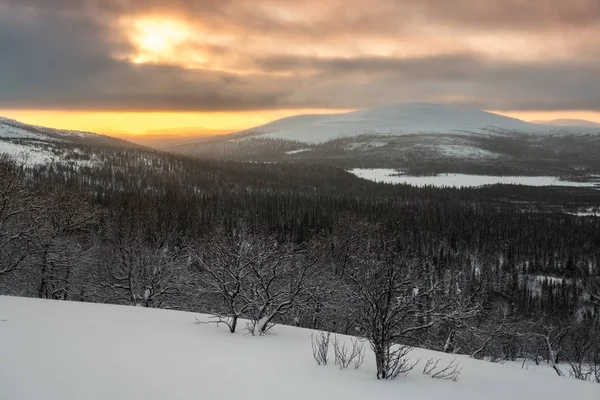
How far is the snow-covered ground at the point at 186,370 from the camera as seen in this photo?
10.1 metres

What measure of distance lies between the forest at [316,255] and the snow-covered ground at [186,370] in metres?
1.57

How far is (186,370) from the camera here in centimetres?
1160

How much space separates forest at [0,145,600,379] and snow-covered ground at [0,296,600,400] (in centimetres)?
157

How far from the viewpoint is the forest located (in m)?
20.5

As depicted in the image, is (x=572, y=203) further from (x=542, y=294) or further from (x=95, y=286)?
(x=95, y=286)

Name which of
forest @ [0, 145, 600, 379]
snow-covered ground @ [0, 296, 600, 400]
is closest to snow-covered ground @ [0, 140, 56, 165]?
forest @ [0, 145, 600, 379]

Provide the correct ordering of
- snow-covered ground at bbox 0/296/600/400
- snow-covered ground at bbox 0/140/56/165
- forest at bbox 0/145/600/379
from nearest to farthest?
1. snow-covered ground at bbox 0/296/600/400
2. forest at bbox 0/145/600/379
3. snow-covered ground at bbox 0/140/56/165

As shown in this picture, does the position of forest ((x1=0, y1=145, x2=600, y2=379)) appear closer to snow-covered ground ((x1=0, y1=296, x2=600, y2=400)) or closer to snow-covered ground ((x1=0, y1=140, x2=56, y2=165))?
snow-covered ground ((x1=0, y1=296, x2=600, y2=400))

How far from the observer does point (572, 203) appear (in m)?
183

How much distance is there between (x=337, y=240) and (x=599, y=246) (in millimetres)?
87126

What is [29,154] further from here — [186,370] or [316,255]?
[186,370]

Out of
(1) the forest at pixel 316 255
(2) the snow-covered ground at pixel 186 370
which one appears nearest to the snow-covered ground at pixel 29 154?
(1) the forest at pixel 316 255

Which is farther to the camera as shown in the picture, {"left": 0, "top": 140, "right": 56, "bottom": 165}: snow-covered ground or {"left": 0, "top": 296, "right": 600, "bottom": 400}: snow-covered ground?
{"left": 0, "top": 140, "right": 56, "bottom": 165}: snow-covered ground

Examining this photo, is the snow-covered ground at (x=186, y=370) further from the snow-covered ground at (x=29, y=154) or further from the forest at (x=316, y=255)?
the snow-covered ground at (x=29, y=154)
